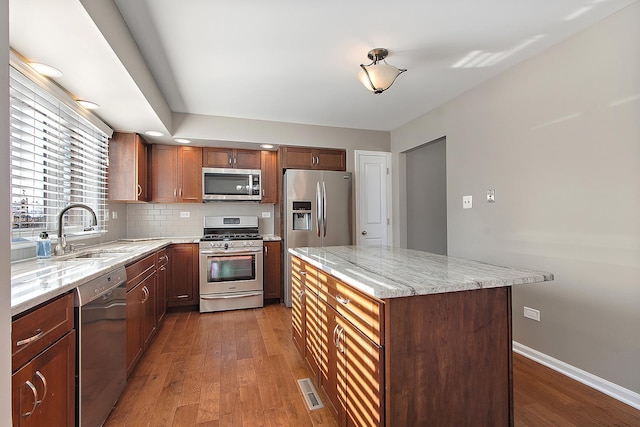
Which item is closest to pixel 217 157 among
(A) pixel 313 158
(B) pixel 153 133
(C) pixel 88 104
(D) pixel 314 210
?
(B) pixel 153 133

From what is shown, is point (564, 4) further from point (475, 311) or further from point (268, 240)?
point (268, 240)

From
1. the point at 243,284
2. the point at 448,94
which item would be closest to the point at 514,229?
the point at 448,94

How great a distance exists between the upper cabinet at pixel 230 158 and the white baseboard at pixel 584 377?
3.66 metres

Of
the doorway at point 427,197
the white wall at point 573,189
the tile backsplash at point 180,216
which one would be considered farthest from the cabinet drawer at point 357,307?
the doorway at point 427,197

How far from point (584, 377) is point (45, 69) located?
4201 mm

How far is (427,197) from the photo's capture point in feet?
15.4

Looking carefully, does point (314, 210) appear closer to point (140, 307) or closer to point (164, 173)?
point (164, 173)

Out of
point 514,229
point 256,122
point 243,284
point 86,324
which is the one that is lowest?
point 243,284

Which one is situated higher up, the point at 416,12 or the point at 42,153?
the point at 416,12

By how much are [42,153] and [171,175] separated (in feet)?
5.95

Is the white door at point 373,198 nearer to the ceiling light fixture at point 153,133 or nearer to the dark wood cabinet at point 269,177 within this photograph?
the dark wood cabinet at point 269,177

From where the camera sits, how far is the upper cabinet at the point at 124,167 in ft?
11.5

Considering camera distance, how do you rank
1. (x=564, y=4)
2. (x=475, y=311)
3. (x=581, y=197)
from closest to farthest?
1. (x=475, y=311)
2. (x=564, y=4)
3. (x=581, y=197)

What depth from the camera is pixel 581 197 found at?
2195 millimetres
